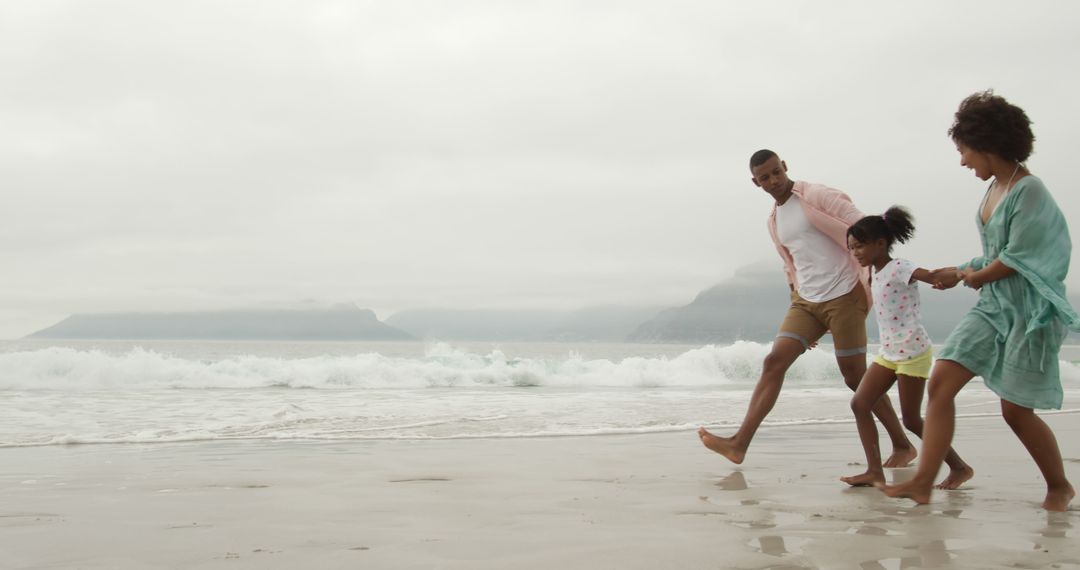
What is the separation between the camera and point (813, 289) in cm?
502

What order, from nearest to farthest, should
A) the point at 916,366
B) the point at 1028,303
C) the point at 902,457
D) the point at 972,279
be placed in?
the point at 1028,303, the point at 972,279, the point at 916,366, the point at 902,457

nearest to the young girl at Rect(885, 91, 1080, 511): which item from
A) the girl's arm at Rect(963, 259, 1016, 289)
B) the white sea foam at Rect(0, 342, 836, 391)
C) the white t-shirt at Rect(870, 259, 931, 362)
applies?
the girl's arm at Rect(963, 259, 1016, 289)

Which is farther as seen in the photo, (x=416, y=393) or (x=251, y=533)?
(x=416, y=393)

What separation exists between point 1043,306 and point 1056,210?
0.42m

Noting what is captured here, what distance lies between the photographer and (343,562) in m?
2.98

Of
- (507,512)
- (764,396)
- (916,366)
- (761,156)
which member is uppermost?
(761,156)

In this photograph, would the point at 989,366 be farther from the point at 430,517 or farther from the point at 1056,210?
the point at 430,517

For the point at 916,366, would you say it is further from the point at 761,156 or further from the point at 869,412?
the point at 761,156

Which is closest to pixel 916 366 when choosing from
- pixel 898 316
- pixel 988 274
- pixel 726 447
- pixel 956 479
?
pixel 898 316

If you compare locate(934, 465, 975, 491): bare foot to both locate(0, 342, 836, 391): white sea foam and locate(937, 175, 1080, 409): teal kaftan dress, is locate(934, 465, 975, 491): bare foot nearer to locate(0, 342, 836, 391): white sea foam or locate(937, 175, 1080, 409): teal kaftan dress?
locate(937, 175, 1080, 409): teal kaftan dress

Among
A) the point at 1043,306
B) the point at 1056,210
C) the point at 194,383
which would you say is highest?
the point at 1056,210

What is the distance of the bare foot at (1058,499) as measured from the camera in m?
3.75

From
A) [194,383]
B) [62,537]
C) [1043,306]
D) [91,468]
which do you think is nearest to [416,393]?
[194,383]

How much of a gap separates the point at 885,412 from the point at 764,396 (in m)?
0.72
